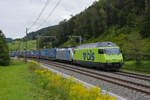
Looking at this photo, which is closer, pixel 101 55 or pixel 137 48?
pixel 101 55

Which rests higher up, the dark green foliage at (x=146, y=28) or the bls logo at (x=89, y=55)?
the dark green foliage at (x=146, y=28)

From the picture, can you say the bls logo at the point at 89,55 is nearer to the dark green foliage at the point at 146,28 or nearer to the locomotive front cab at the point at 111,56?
the locomotive front cab at the point at 111,56

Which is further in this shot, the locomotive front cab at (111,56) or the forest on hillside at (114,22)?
the forest on hillside at (114,22)

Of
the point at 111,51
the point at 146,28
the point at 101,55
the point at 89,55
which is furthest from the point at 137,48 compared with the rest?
the point at 146,28

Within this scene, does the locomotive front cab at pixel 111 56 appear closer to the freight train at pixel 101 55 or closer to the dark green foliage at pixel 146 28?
the freight train at pixel 101 55

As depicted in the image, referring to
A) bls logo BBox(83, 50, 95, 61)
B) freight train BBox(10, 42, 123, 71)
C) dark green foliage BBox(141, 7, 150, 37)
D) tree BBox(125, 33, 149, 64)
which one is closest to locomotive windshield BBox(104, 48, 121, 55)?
freight train BBox(10, 42, 123, 71)

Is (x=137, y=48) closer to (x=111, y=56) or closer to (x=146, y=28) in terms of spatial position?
(x=111, y=56)

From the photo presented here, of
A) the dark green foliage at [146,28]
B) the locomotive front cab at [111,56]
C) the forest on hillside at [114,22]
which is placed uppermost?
the forest on hillside at [114,22]

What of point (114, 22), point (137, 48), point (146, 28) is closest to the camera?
point (137, 48)

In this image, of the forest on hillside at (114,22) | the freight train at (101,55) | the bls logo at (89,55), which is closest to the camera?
the freight train at (101,55)

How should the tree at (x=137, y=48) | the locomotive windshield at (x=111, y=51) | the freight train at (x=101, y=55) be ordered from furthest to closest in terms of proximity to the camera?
the tree at (x=137, y=48), the locomotive windshield at (x=111, y=51), the freight train at (x=101, y=55)

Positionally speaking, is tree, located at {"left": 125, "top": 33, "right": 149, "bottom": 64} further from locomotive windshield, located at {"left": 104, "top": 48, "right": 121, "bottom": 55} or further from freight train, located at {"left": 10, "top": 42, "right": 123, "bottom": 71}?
locomotive windshield, located at {"left": 104, "top": 48, "right": 121, "bottom": 55}

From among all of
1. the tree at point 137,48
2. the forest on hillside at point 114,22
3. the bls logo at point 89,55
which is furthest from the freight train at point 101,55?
the forest on hillside at point 114,22

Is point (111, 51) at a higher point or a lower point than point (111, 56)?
higher
